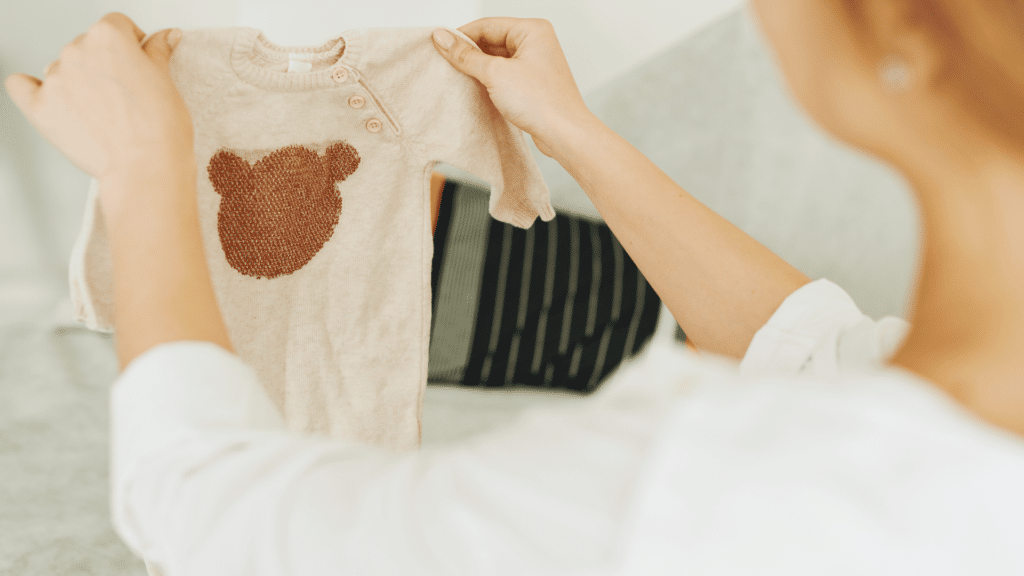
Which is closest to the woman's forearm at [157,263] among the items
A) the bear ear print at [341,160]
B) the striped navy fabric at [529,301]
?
the bear ear print at [341,160]

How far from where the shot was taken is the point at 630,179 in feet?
1.74

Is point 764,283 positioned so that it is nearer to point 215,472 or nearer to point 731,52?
point 215,472

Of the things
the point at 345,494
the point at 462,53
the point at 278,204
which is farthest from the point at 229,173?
the point at 345,494

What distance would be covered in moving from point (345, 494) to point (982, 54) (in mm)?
364

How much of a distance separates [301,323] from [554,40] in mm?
408

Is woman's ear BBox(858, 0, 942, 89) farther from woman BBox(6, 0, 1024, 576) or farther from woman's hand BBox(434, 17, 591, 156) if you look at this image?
woman's hand BBox(434, 17, 591, 156)

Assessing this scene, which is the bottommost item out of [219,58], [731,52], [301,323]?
[301,323]

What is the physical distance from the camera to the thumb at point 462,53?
543 millimetres

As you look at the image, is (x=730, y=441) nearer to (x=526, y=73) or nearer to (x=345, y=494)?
(x=345, y=494)

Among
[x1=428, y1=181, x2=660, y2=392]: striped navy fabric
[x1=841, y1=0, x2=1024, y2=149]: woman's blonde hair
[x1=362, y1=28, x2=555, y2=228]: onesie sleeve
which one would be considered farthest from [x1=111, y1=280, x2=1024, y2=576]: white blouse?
[x1=428, y1=181, x2=660, y2=392]: striped navy fabric

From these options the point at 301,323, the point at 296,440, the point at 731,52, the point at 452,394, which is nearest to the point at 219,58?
the point at 301,323

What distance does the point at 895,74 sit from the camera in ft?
0.83

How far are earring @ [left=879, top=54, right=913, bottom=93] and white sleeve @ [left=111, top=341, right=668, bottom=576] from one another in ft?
0.65

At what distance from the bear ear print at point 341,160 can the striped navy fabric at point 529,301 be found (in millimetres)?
389
